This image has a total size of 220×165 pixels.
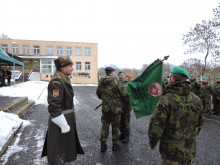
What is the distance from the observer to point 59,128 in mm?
2068

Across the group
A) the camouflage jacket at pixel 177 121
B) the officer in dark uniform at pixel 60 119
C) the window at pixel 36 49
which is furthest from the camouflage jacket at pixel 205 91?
the window at pixel 36 49

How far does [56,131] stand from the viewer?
2.05m

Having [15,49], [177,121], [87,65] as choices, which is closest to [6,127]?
[177,121]

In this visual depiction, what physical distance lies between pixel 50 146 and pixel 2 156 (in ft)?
6.32

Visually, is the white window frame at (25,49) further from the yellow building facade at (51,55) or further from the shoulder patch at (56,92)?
the shoulder patch at (56,92)

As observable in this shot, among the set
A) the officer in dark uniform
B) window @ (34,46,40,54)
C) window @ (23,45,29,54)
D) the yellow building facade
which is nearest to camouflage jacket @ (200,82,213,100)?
the officer in dark uniform

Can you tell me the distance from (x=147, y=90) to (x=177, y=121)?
108cm

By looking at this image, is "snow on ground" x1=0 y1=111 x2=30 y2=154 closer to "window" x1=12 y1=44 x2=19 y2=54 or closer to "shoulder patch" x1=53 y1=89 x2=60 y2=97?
"shoulder patch" x1=53 y1=89 x2=60 y2=97

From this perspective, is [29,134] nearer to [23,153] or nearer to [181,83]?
Result: [23,153]

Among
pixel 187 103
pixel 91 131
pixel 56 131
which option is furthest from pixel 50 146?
pixel 91 131

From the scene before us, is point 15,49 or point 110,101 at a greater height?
point 15,49

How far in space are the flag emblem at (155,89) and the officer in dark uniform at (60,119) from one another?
1554mm

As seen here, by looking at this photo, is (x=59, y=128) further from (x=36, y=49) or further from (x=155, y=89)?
(x=36, y=49)

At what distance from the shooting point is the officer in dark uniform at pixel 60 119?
6.23 ft
